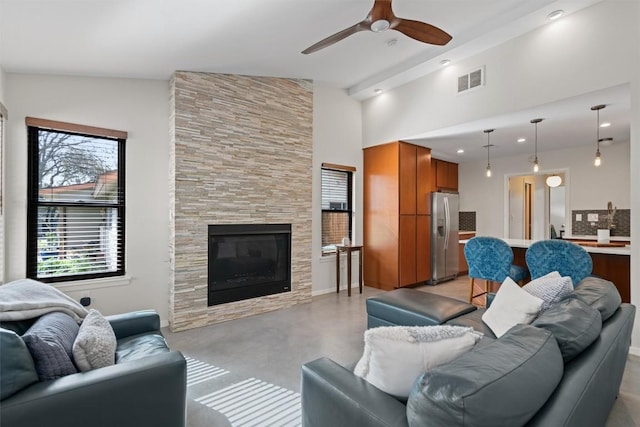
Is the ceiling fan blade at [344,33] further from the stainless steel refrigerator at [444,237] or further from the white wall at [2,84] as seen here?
the stainless steel refrigerator at [444,237]

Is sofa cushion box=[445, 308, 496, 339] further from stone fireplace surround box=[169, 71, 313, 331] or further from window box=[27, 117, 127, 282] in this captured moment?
window box=[27, 117, 127, 282]

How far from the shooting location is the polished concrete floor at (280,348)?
217 cm

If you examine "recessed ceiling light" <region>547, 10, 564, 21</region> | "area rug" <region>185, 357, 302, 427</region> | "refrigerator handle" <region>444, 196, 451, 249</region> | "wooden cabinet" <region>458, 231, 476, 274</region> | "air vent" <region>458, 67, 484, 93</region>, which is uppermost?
"recessed ceiling light" <region>547, 10, 564, 21</region>

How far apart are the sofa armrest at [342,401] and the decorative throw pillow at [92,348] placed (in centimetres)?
104

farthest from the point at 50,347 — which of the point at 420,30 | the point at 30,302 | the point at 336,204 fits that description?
the point at 336,204

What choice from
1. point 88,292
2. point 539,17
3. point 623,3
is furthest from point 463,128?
point 88,292

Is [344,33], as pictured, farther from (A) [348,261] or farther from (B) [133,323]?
(A) [348,261]

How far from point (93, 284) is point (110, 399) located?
8.02 feet

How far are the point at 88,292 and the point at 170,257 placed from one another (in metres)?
0.85

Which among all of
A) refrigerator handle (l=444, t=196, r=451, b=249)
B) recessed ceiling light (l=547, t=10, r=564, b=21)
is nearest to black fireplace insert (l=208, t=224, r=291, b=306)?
refrigerator handle (l=444, t=196, r=451, b=249)

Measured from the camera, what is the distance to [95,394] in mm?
1341

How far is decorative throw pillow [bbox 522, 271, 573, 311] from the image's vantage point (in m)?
2.04

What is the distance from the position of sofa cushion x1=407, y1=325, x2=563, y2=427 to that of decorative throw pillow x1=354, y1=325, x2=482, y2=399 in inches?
4.7

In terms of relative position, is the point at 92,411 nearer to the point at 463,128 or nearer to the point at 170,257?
the point at 170,257
